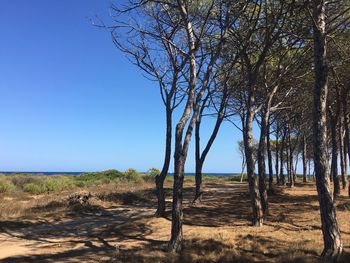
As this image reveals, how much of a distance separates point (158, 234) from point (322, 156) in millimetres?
6329

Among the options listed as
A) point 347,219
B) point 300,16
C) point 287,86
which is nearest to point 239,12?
point 300,16

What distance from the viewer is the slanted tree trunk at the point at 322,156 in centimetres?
918

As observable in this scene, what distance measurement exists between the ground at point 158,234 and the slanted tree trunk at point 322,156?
409mm

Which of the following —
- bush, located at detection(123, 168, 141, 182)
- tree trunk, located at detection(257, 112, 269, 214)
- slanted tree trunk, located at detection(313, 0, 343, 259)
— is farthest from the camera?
bush, located at detection(123, 168, 141, 182)

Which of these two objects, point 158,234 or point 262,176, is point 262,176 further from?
point 158,234

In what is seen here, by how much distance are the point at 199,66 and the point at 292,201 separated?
26.6ft

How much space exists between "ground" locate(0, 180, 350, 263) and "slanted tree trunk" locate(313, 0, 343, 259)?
0.41m

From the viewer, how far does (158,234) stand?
13.9 m

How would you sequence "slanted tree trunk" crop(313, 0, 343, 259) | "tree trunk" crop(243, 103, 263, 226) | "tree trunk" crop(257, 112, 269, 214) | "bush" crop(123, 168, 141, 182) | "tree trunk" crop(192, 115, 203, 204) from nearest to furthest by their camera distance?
1. "slanted tree trunk" crop(313, 0, 343, 259)
2. "tree trunk" crop(243, 103, 263, 226)
3. "tree trunk" crop(257, 112, 269, 214)
4. "tree trunk" crop(192, 115, 203, 204)
5. "bush" crop(123, 168, 141, 182)

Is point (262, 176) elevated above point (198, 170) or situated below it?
below

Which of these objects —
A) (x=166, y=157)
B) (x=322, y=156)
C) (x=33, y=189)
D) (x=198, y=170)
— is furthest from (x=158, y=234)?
(x=33, y=189)

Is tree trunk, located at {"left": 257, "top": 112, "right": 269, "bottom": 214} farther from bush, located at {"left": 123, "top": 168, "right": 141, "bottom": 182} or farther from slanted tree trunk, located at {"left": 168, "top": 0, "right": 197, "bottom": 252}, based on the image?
bush, located at {"left": 123, "top": 168, "right": 141, "bottom": 182}

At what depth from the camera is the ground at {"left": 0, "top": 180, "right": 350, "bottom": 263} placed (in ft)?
34.6

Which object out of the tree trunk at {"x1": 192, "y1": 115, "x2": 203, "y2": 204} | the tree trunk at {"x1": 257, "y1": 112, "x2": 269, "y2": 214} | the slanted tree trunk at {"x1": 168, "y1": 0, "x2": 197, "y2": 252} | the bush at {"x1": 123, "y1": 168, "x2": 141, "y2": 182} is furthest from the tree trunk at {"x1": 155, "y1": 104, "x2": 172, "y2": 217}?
the bush at {"x1": 123, "y1": 168, "x2": 141, "y2": 182}
